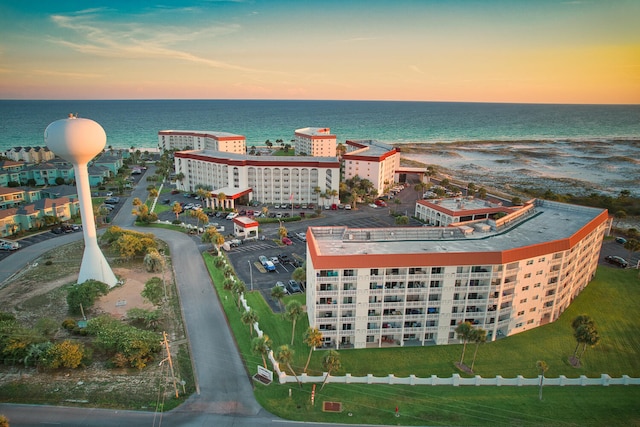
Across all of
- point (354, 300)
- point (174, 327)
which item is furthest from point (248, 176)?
point (354, 300)

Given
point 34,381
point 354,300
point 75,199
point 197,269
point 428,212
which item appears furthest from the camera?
point 75,199

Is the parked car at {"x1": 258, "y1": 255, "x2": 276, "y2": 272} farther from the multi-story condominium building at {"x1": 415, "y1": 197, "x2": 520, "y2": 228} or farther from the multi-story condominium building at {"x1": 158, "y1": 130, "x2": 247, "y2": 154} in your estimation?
the multi-story condominium building at {"x1": 158, "y1": 130, "x2": 247, "y2": 154}

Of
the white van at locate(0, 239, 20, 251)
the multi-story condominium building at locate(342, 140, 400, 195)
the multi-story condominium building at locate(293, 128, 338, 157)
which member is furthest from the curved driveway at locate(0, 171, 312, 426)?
the multi-story condominium building at locate(293, 128, 338, 157)

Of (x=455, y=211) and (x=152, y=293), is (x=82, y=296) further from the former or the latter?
(x=455, y=211)

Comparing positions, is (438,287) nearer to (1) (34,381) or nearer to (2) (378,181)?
(1) (34,381)

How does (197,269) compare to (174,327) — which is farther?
(197,269)

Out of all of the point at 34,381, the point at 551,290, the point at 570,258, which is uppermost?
the point at 570,258

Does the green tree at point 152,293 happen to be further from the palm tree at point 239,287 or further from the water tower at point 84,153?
the water tower at point 84,153
